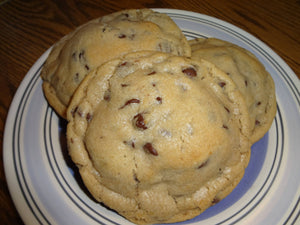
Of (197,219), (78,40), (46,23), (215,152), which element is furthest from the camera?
(46,23)

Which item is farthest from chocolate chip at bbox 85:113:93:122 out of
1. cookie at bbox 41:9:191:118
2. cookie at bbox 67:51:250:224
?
cookie at bbox 41:9:191:118

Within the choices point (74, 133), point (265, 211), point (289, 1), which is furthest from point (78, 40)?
point (289, 1)

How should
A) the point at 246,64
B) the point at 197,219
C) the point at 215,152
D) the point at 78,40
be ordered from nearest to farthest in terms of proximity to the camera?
the point at 215,152 < the point at 197,219 < the point at 78,40 < the point at 246,64

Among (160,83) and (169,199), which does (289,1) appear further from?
(169,199)

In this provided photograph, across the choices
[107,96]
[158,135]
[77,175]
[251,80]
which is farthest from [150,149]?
[251,80]

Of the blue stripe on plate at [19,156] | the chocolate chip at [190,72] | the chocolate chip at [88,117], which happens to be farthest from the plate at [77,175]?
the chocolate chip at [190,72]

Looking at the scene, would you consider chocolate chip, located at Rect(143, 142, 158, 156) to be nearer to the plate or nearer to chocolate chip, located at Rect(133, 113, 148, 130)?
chocolate chip, located at Rect(133, 113, 148, 130)
